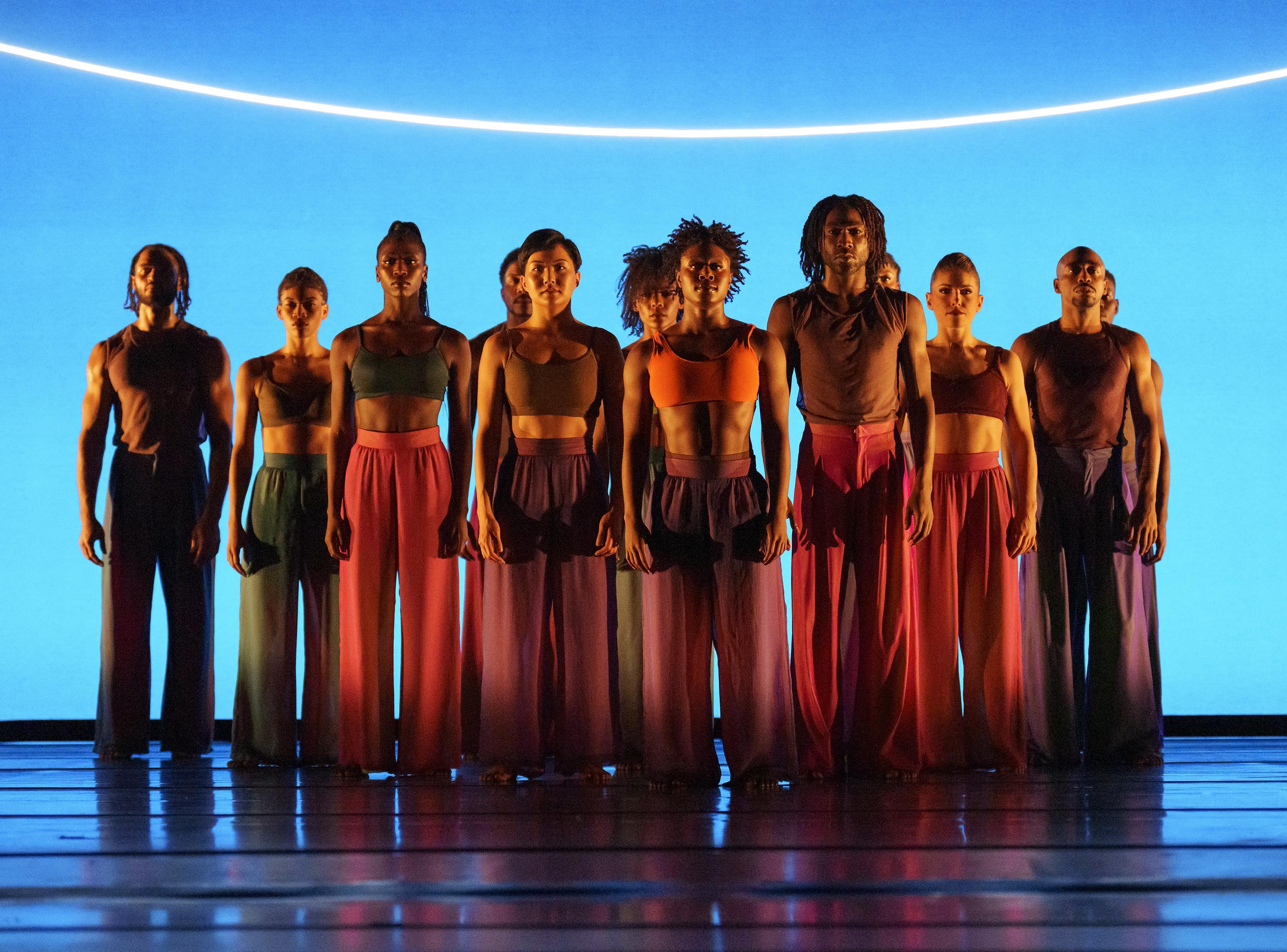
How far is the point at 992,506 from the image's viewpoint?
4.23 meters

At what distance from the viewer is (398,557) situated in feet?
12.8

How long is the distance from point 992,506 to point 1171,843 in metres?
1.90

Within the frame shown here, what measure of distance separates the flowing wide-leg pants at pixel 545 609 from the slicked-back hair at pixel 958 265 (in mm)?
1310

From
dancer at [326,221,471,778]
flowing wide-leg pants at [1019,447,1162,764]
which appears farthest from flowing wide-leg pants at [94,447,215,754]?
flowing wide-leg pants at [1019,447,1162,764]

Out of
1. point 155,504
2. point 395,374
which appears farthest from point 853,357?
point 155,504

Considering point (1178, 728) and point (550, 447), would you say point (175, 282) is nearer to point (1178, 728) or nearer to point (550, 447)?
point (550, 447)

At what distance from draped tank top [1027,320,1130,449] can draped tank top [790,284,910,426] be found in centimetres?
77

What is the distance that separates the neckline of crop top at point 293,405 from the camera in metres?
4.57

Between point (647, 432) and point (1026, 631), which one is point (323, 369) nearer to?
point (647, 432)

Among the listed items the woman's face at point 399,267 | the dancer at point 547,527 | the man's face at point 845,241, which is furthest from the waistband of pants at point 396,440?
the man's face at point 845,241

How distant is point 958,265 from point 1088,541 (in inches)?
37.4

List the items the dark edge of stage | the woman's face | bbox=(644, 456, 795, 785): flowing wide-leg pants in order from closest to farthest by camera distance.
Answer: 1. bbox=(644, 456, 795, 785): flowing wide-leg pants
2. the woman's face
3. the dark edge of stage

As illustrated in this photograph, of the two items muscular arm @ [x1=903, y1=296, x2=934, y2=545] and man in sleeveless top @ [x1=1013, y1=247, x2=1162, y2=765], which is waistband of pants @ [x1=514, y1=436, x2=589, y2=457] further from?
man in sleeveless top @ [x1=1013, y1=247, x2=1162, y2=765]

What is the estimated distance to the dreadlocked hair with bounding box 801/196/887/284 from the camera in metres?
3.93
